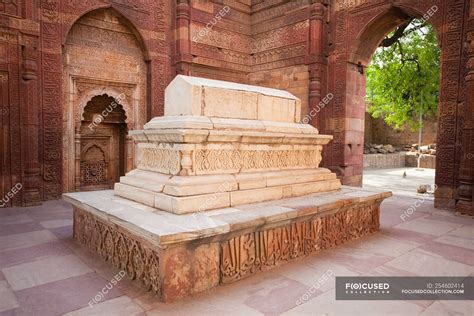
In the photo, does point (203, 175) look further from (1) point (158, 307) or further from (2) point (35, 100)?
(2) point (35, 100)

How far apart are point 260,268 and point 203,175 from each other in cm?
98

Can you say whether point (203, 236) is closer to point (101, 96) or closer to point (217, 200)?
point (217, 200)

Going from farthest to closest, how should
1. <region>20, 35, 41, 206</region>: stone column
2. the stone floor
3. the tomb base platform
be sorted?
1. <region>20, 35, 41, 206</region>: stone column
2. the tomb base platform
3. the stone floor

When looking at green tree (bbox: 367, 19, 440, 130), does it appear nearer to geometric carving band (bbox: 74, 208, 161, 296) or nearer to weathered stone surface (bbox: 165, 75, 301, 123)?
weathered stone surface (bbox: 165, 75, 301, 123)

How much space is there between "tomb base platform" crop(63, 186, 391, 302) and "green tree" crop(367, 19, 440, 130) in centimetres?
1000

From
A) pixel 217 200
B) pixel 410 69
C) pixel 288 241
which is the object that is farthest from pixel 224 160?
pixel 410 69

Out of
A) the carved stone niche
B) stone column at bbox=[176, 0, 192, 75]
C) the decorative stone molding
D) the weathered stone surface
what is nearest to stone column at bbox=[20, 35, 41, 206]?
stone column at bbox=[176, 0, 192, 75]

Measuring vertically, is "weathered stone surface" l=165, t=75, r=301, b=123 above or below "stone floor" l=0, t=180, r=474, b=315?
above

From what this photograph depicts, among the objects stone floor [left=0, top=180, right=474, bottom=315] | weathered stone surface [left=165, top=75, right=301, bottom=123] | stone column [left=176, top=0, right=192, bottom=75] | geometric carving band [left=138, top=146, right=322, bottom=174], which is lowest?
stone floor [left=0, top=180, right=474, bottom=315]

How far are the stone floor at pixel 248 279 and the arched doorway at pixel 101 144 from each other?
2838 millimetres

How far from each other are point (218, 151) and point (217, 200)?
507 millimetres

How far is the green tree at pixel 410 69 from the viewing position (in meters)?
11.7

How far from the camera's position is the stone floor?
2.18 meters

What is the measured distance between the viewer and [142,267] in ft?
8.16
